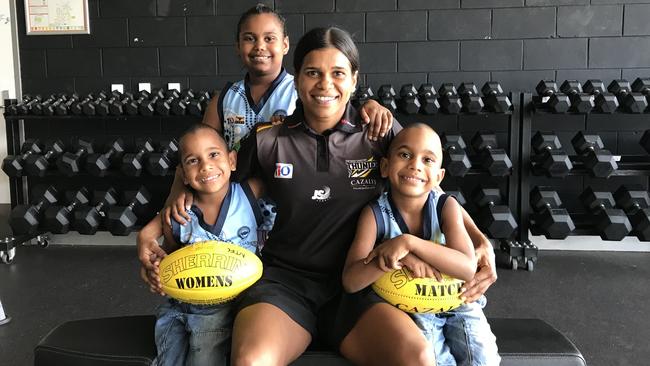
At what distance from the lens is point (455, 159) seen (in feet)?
9.80

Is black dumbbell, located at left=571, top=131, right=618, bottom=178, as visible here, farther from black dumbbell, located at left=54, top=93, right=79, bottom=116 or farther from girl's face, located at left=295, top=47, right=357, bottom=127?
black dumbbell, located at left=54, top=93, right=79, bottom=116

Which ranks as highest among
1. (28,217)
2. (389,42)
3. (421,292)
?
(389,42)

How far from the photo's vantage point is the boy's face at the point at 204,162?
53.8 inches

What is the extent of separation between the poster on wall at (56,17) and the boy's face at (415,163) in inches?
119

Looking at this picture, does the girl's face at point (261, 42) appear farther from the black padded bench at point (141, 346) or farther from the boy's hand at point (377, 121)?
the black padded bench at point (141, 346)

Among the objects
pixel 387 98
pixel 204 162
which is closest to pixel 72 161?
pixel 387 98

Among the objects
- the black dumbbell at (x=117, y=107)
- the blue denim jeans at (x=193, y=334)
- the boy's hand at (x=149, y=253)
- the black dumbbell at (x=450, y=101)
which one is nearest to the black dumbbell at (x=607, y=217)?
the black dumbbell at (x=450, y=101)

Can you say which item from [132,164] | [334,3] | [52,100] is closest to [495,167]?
[334,3]

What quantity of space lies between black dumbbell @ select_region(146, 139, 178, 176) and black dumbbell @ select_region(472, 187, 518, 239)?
72.0 inches

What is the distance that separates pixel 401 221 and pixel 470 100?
1.88 meters

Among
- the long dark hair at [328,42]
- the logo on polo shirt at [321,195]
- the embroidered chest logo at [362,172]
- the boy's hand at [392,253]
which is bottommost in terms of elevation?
the boy's hand at [392,253]

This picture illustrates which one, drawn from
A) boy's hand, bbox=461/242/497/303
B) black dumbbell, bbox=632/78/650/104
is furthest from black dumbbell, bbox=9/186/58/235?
black dumbbell, bbox=632/78/650/104

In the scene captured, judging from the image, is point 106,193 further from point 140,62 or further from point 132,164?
point 140,62

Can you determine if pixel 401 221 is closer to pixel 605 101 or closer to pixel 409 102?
pixel 409 102
